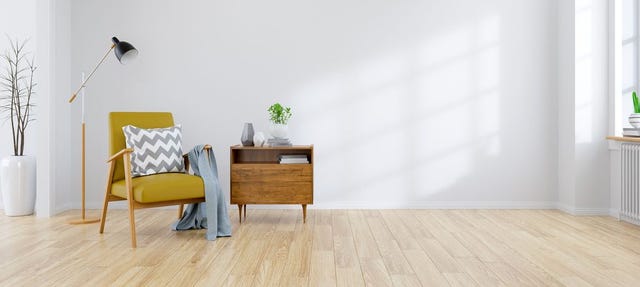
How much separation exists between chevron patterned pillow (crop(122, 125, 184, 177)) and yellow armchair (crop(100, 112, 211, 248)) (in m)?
0.11

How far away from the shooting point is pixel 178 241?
12.1 ft

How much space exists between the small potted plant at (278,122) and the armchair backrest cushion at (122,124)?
2.72 ft

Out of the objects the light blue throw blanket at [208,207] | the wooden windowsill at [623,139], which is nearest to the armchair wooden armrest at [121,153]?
the light blue throw blanket at [208,207]

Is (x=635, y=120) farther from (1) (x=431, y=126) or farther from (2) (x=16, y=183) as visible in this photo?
(2) (x=16, y=183)

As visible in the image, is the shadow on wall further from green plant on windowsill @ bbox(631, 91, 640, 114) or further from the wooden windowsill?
green plant on windowsill @ bbox(631, 91, 640, 114)

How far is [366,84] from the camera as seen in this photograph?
5.07 meters

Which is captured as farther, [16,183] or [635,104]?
[16,183]

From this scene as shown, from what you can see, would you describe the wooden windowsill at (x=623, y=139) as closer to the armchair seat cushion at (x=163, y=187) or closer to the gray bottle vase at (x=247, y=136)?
the gray bottle vase at (x=247, y=136)

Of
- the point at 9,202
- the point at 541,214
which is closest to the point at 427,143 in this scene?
the point at 541,214

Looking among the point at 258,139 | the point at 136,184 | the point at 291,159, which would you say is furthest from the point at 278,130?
the point at 136,184

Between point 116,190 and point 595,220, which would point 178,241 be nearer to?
point 116,190

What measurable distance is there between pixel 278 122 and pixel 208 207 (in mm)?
1114

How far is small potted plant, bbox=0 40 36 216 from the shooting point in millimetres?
4645

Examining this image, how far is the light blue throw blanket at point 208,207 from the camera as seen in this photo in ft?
12.4
